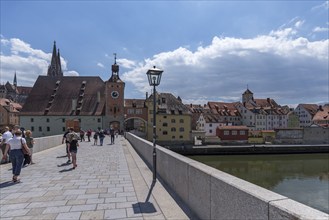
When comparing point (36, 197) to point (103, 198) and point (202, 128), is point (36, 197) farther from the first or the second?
point (202, 128)

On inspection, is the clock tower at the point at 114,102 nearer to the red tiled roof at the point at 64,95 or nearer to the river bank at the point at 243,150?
the red tiled roof at the point at 64,95

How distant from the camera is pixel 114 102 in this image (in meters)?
63.5

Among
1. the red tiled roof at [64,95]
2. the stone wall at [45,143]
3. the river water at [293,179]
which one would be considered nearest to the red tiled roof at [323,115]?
the river water at [293,179]

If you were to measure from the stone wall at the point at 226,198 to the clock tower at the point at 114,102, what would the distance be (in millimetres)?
57384

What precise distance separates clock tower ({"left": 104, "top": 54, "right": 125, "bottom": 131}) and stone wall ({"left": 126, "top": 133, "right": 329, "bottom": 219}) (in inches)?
2259

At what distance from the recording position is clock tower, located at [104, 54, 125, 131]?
62938 mm

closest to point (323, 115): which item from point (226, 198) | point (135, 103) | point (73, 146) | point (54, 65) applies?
point (135, 103)

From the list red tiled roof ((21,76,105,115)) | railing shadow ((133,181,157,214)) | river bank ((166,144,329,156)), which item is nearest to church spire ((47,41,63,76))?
red tiled roof ((21,76,105,115))

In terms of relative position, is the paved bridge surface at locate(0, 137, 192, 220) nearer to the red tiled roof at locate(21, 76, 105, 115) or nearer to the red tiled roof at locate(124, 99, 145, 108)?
the red tiled roof at locate(21, 76, 105, 115)

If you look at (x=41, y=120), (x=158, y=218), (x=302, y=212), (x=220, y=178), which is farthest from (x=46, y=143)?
(x=41, y=120)

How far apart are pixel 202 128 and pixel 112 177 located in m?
78.6

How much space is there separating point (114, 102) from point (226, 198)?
201ft

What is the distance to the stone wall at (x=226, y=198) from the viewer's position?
241 cm

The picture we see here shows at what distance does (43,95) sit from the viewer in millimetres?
69375
